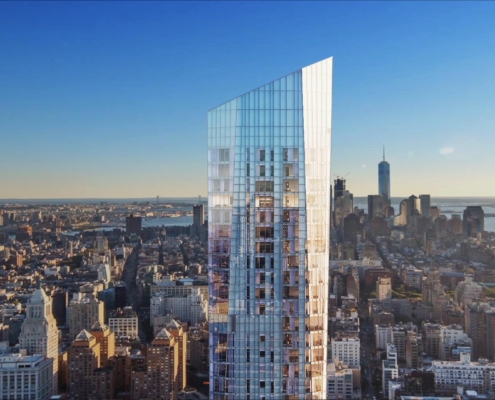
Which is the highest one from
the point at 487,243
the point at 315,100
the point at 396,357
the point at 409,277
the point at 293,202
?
the point at 315,100

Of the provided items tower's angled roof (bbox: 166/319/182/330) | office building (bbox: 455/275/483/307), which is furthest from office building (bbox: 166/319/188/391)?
office building (bbox: 455/275/483/307)

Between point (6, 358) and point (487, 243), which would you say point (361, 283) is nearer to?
point (487, 243)

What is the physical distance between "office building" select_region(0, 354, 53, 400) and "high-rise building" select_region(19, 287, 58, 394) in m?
0.18

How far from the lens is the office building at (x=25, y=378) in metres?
7.80

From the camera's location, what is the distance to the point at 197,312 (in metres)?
12.0

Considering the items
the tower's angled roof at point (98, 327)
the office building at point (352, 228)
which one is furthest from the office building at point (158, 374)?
the office building at point (352, 228)

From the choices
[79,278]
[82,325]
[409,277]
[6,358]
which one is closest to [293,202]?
[6,358]

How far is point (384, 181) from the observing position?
10766 mm

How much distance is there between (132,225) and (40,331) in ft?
13.3

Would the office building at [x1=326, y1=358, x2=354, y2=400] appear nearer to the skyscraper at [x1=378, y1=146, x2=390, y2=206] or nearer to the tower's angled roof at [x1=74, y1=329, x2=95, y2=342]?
the skyscraper at [x1=378, y1=146, x2=390, y2=206]

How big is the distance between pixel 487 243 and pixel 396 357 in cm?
380

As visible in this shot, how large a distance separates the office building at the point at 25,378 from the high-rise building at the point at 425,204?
6954 mm

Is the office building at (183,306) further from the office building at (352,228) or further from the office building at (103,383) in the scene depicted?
the office building at (352,228)

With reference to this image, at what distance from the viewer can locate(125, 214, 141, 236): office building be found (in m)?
12.7
